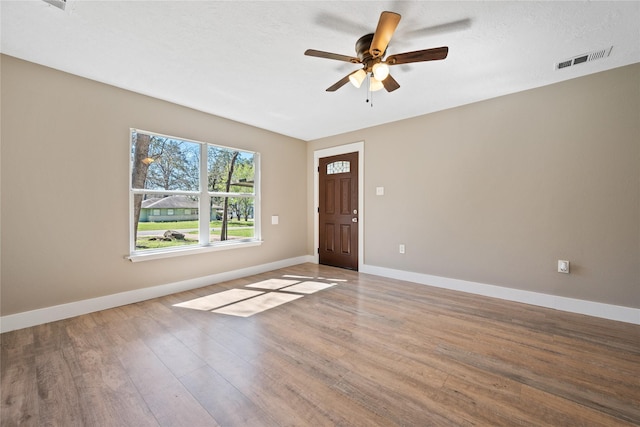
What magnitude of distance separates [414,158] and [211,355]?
11.9ft

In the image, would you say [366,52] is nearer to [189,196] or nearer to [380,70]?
[380,70]

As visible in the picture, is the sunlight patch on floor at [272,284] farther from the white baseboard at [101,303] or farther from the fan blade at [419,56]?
the fan blade at [419,56]

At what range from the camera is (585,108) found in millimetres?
2754

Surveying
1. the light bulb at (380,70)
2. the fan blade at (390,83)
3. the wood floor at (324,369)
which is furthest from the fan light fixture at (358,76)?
the wood floor at (324,369)

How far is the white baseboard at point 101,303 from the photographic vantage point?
2.40 metres

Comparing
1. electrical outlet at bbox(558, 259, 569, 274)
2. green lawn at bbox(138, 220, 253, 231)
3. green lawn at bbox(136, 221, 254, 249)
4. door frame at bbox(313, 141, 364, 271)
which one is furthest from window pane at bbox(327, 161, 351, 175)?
electrical outlet at bbox(558, 259, 569, 274)

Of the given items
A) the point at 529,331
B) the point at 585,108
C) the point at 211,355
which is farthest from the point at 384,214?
the point at 211,355

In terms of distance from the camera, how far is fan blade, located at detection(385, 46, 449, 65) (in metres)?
1.92

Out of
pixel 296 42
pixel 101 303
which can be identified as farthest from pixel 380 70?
pixel 101 303

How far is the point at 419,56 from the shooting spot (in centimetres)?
199

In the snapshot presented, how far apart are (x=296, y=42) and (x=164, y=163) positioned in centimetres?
237

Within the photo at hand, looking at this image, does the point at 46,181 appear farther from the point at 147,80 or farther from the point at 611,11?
the point at 611,11

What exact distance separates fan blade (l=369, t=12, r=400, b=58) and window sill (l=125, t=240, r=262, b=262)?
3240mm

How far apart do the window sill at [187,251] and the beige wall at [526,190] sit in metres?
2.32
